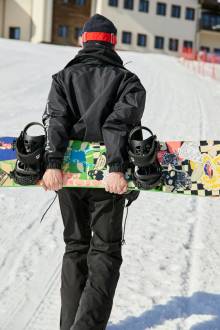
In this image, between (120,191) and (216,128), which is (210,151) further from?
(216,128)

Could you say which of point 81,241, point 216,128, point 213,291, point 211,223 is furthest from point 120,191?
point 216,128

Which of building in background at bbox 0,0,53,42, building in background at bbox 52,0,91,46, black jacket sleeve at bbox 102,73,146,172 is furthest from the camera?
building in background at bbox 52,0,91,46

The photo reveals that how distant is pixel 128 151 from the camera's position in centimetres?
270

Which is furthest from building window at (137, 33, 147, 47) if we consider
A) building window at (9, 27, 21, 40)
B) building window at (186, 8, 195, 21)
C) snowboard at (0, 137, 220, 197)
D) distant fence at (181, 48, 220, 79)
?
snowboard at (0, 137, 220, 197)

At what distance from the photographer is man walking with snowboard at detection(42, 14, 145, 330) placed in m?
2.64

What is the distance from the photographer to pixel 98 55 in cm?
272

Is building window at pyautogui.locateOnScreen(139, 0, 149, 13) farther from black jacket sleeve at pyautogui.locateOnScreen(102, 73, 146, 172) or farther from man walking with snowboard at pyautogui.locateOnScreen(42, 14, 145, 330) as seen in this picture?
black jacket sleeve at pyautogui.locateOnScreen(102, 73, 146, 172)

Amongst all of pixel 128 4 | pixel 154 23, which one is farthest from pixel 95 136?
pixel 154 23

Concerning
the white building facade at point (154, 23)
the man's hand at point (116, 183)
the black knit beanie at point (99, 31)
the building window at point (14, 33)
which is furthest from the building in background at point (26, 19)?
the man's hand at point (116, 183)

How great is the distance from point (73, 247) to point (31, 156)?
1.92 ft

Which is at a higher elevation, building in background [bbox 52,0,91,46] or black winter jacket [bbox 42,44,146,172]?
building in background [bbox 52,0,91,46]

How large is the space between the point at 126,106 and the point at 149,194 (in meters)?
3.99

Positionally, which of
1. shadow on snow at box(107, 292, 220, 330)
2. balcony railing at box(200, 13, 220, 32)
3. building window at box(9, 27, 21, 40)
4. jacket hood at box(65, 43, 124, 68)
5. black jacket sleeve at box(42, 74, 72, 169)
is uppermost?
balcony railing at box(200, 13, 220, 32)

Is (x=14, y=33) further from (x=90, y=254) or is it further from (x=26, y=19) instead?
(x=90, y=254)
